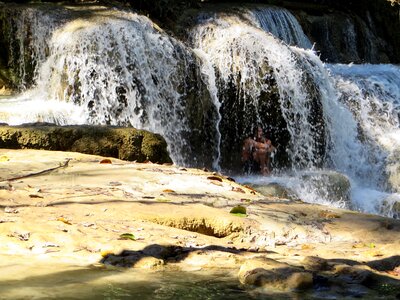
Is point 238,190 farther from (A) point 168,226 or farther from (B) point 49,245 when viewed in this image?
(B) point 49,245

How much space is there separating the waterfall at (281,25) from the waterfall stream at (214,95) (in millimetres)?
1804

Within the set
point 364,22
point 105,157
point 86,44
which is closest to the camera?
point 105,157

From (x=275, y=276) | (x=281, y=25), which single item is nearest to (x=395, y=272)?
(x=275, y=276)

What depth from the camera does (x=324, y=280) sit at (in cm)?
410

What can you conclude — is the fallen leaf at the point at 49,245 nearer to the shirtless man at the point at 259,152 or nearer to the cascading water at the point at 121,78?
the cascading water at the point at 121,78

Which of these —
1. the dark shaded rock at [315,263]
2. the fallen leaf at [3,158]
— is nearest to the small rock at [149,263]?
the dark shaded rock at [315,263]

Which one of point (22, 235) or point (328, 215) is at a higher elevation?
point (22, 235)

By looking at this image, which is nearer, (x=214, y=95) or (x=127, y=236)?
(x=127, y=236)

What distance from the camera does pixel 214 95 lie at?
13.0m

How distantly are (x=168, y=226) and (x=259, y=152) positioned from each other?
7.62m

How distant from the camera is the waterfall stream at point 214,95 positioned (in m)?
11.5

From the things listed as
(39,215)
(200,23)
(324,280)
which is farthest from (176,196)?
(200,23)

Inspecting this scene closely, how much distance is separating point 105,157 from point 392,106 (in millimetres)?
8732

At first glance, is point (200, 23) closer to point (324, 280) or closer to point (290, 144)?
point (290, 144)
